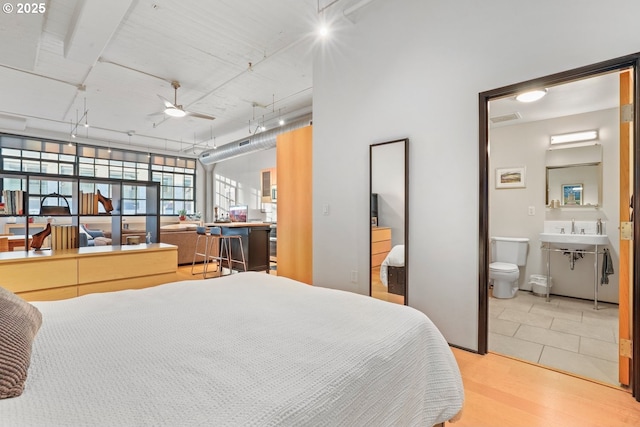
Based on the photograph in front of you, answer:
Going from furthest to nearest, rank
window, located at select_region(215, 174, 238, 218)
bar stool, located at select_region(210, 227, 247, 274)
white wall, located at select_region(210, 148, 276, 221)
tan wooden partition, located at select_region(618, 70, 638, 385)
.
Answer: window, located at select_region(215, 174, 238, 218) → white wall, located at select_region(210, 148, 276, 221) → bar stool, located at select_region(210, 227, 247, 274) → tan wooden partition, located at select_region(618, 70, 638, 385)

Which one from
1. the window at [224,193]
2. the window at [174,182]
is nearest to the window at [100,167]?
the window at [174,182]

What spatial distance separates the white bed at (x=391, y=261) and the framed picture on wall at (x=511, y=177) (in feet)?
9.38

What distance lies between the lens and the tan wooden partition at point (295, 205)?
13.3 feet

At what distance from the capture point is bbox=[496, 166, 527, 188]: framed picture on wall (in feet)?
14.9

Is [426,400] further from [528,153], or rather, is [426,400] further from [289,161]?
[528,153]

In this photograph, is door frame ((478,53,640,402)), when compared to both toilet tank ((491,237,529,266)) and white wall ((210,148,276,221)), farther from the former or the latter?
white wall ((210,148,276,221))

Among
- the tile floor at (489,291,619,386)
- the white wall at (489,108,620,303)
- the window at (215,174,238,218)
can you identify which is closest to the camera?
the tile floor at (489,291,619,386)

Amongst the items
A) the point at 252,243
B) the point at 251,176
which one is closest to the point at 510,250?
the point at 252,243

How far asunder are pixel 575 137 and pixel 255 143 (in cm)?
556

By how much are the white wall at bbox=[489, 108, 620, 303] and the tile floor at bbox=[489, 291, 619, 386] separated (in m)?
0.35

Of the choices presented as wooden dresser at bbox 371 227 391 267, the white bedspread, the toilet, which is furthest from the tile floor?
the white bedspread

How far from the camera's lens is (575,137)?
414 cm

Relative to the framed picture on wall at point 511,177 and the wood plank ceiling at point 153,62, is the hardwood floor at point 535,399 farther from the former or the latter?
the wood plank ceiling at point 153,62

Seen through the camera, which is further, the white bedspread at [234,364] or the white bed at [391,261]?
the white bed at [391,261]
